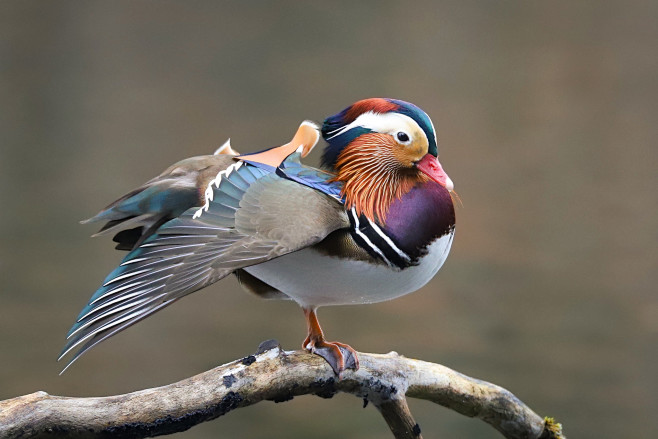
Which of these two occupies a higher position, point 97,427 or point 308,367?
point 308,367

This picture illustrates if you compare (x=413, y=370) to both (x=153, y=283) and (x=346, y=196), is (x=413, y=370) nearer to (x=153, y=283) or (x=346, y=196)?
(x=346, y=196)

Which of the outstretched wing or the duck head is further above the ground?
the duck head

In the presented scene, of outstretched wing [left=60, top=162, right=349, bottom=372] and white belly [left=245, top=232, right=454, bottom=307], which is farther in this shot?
white belly [left=245, top=232, right=454, bottom=307]

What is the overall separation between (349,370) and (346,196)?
19 cm

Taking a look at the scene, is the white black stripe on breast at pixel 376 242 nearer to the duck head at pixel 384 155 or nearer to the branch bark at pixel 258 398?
the duck head at pixel 384 155

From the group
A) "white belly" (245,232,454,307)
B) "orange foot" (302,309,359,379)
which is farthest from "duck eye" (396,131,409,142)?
"orange foot" (302,309,359,379)

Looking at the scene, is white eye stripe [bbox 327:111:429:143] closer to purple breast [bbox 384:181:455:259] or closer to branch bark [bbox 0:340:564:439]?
purple breast [bbox 384:181:455:259]

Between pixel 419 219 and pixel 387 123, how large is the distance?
10 cm

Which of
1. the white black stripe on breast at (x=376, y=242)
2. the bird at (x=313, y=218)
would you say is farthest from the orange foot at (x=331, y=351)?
the white black stripe on breast at (x=376, y=242)

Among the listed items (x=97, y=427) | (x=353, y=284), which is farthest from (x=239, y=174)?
(x=97, y=427)

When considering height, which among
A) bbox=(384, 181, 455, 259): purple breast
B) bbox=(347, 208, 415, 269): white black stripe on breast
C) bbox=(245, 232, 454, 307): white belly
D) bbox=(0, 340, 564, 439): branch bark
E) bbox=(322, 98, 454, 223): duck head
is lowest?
bbox=(0, 340, 564, 439): branch bark

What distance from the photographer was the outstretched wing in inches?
24.3

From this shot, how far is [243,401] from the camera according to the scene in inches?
29.0

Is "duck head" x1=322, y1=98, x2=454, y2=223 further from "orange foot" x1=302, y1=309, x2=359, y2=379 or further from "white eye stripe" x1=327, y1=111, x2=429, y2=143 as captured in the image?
"orange foot" x1=302, y1=309, x2=359, y2=379
